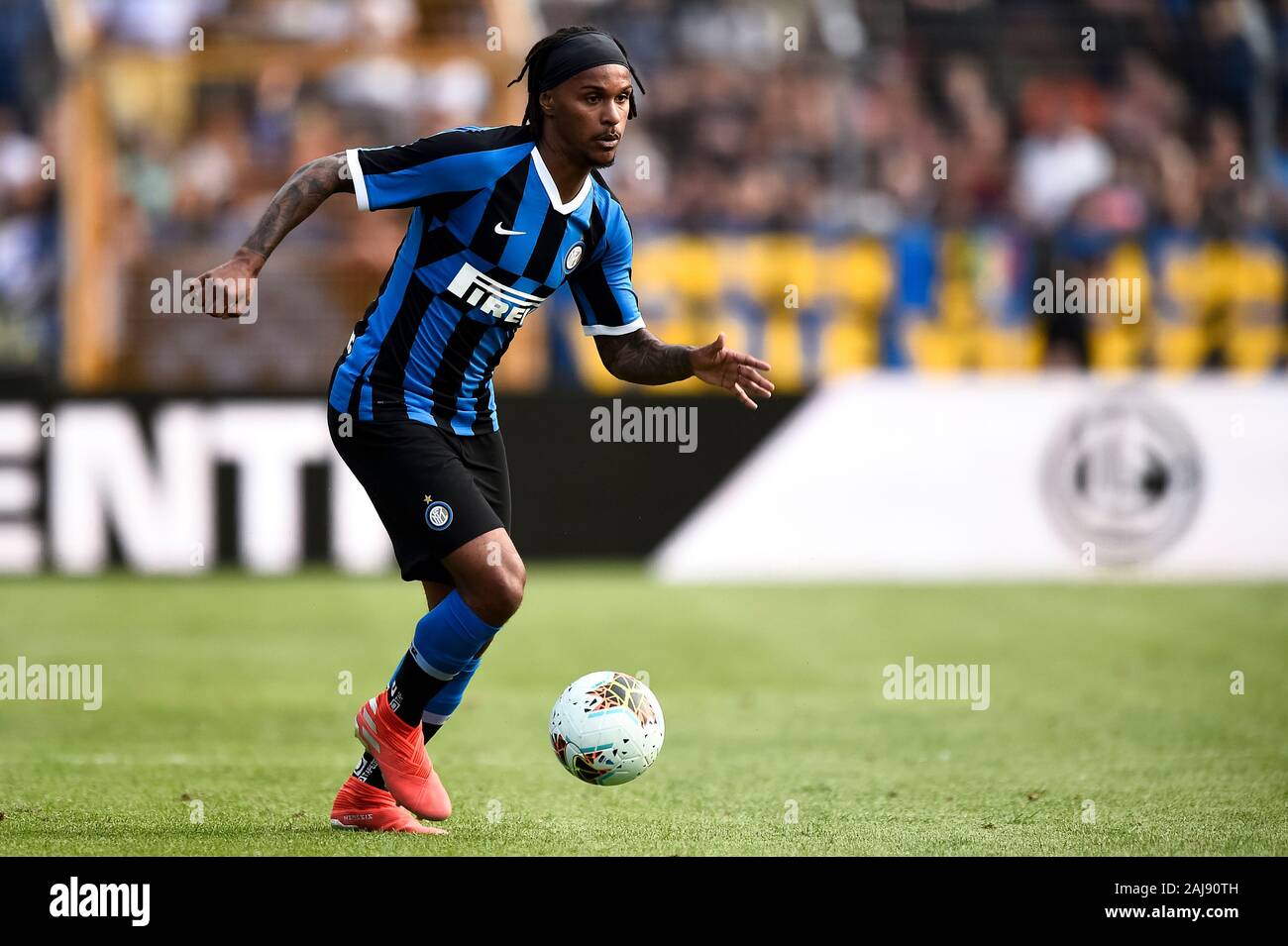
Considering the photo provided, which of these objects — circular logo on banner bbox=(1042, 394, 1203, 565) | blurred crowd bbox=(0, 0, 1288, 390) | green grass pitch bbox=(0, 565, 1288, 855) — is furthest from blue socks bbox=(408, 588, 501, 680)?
circular logo on banner bbox=(1042, 394, 1203, 565)

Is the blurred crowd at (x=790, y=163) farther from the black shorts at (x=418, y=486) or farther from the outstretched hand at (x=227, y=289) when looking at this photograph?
the outstretched hand at (x=227, y=289)

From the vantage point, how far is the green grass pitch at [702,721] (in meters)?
5.58

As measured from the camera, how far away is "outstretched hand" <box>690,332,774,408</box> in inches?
217

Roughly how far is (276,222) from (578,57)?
1087 mm

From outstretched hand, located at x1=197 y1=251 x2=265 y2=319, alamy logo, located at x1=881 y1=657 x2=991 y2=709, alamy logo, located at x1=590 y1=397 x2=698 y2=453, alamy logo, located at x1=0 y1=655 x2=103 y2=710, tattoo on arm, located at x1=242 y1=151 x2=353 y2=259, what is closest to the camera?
outstretched hand, located at x1=197 y1=251 x2=265 y2=319

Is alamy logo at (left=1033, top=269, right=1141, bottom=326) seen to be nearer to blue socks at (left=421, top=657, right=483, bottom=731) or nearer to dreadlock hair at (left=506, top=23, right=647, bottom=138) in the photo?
dreadlock hair at (left=506, top=23, right=647, bottom=138)

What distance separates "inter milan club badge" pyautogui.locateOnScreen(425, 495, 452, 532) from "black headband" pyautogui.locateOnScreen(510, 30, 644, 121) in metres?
1.38

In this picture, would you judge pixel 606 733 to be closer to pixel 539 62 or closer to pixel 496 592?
pixel 496 592

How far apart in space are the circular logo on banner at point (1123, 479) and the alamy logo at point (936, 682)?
4095mm

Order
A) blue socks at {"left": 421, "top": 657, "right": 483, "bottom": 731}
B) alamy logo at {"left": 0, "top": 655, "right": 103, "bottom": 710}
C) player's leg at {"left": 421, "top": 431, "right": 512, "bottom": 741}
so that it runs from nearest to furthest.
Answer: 1. player's leg at {"left": 421, "top": 431, "right": 512, "bottom": 741}
2. blue socks at {"left": 421, "top": 657, "right": 483, "bottom": 731}
3. alamy logo at {"left": 0, "top": 655, "right": 103, "bottom": 710}

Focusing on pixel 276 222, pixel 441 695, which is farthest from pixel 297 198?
pixel 441 695

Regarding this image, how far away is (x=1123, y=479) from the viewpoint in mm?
→ 13367

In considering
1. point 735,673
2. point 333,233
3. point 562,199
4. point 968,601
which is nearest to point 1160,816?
point 562,199
